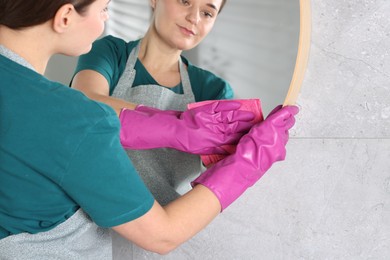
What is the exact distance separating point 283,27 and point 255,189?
39cm

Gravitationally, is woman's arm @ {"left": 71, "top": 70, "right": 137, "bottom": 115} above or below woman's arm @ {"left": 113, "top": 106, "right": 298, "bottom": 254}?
above

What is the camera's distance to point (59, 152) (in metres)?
0.80

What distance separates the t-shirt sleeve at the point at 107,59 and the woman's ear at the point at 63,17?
28 cm

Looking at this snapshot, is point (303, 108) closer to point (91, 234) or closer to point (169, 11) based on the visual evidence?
point (169, 11)

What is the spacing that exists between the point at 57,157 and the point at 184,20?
45cm

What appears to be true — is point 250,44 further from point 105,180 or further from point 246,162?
point 105,180

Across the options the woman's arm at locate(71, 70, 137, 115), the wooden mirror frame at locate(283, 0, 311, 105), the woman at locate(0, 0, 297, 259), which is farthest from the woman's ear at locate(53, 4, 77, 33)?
the wooden mirror frame at locate(283, 0, 311, 105)

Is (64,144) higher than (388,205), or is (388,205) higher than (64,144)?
(64,144)

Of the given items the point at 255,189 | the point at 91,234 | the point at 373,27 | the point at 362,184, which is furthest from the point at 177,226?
the point at 373,27

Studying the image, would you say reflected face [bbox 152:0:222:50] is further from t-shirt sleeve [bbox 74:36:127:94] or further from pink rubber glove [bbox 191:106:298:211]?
pink rubber glove [bbox 191:106:298:211]

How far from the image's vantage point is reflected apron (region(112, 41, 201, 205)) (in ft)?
3.84

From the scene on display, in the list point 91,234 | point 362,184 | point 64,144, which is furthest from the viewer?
point 362,184

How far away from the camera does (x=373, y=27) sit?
1.25 meters

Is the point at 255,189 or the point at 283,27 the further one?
the point at 255,189
